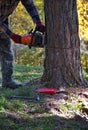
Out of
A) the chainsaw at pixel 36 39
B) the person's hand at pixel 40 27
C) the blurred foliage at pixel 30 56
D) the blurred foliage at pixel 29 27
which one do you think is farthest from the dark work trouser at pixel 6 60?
the blurred foliage at pixel 30 56

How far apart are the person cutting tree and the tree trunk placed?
1.10ft

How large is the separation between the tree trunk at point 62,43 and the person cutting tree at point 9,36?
0.33 metres

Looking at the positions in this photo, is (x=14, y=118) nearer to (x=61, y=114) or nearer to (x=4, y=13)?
(x=61, y=114)

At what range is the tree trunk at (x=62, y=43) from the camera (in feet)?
20.7

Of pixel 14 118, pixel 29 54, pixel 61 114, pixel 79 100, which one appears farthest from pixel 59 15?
pixel 29 54

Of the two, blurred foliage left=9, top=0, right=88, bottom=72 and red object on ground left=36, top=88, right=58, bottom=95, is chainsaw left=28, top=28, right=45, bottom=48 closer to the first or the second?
red object on ground left=36, top=88, right=58, bottom=95

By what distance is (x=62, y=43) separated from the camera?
636 cm

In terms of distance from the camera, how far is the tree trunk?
6320 mm

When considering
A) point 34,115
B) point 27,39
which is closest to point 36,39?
point 27,39

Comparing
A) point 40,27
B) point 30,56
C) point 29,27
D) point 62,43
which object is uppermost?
point 29,27

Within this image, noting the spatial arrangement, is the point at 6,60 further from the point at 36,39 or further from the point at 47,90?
the point at 47,90

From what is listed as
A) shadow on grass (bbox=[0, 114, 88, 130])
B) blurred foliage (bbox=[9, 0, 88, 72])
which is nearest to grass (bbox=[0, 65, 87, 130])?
shadow on grass (bbox=[0, 114, 88, 130])

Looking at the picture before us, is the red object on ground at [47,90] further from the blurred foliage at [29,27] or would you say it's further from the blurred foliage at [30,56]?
the blurred foliage at [30,56]

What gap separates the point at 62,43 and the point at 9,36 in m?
0.83
